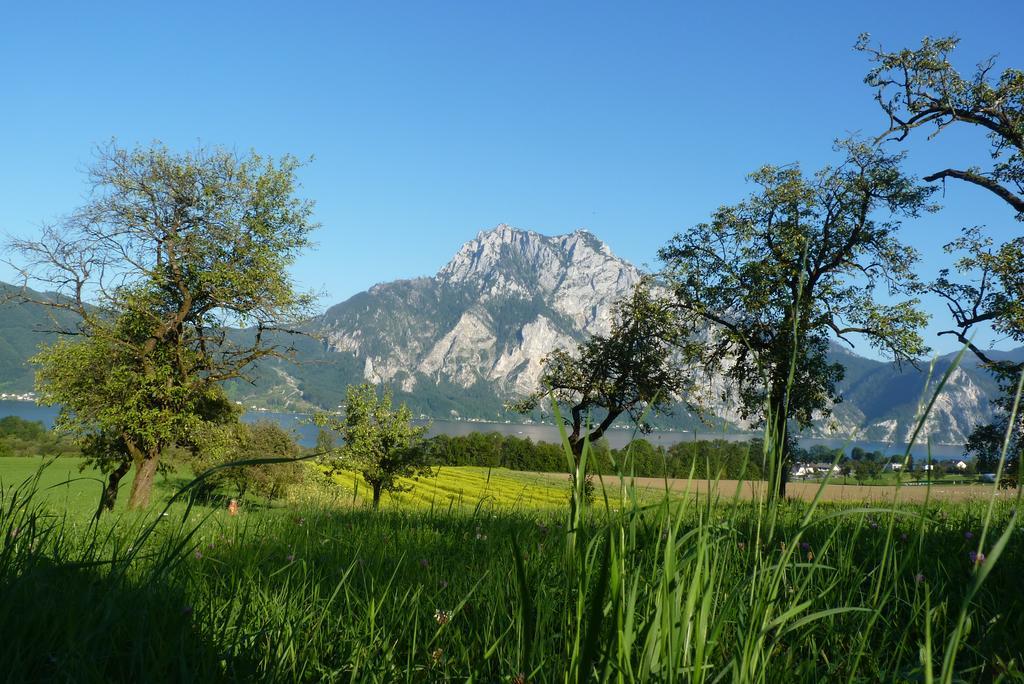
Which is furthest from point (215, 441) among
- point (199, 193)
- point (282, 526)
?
point (282, 526)

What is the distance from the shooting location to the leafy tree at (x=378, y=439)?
3772cm

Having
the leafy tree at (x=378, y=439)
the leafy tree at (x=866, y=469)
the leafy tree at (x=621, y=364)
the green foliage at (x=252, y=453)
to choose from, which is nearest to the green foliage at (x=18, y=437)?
the green foliage at (x=252, y=453)

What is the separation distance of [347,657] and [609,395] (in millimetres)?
29498

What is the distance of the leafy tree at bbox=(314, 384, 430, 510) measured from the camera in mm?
37719

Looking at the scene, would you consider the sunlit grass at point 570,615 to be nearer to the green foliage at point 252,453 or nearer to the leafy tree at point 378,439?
the green foliage at point 252,453

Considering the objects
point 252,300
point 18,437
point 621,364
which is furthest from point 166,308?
point 18,437

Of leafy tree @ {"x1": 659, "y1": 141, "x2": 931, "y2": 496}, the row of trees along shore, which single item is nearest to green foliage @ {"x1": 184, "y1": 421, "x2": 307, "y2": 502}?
the row of trees along shore

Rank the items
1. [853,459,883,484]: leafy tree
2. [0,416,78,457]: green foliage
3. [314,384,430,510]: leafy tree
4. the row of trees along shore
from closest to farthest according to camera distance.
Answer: [853,459,883,484]: leafy tree
the row of trees along shore
[314,384,430,510]: leafy tree
[0,416,78,457]: green foliage

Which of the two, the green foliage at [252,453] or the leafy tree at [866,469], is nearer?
the leafy tree at [866,469]

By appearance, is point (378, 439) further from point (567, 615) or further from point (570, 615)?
point (567, 615)

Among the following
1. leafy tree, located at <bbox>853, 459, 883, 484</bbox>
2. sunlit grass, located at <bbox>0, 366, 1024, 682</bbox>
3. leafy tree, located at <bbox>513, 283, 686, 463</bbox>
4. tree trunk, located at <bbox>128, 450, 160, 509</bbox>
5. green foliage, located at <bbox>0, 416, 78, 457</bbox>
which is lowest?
green foliage, located at <bbox>0, 416, 78, 457</bbox>

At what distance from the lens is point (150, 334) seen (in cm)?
2402

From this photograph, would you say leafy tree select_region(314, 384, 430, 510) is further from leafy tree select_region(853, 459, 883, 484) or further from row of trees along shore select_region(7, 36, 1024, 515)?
leafy tree select_region(853, 459, 883, 484)

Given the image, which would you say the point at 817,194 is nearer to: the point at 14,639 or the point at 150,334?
the point at 150,334
